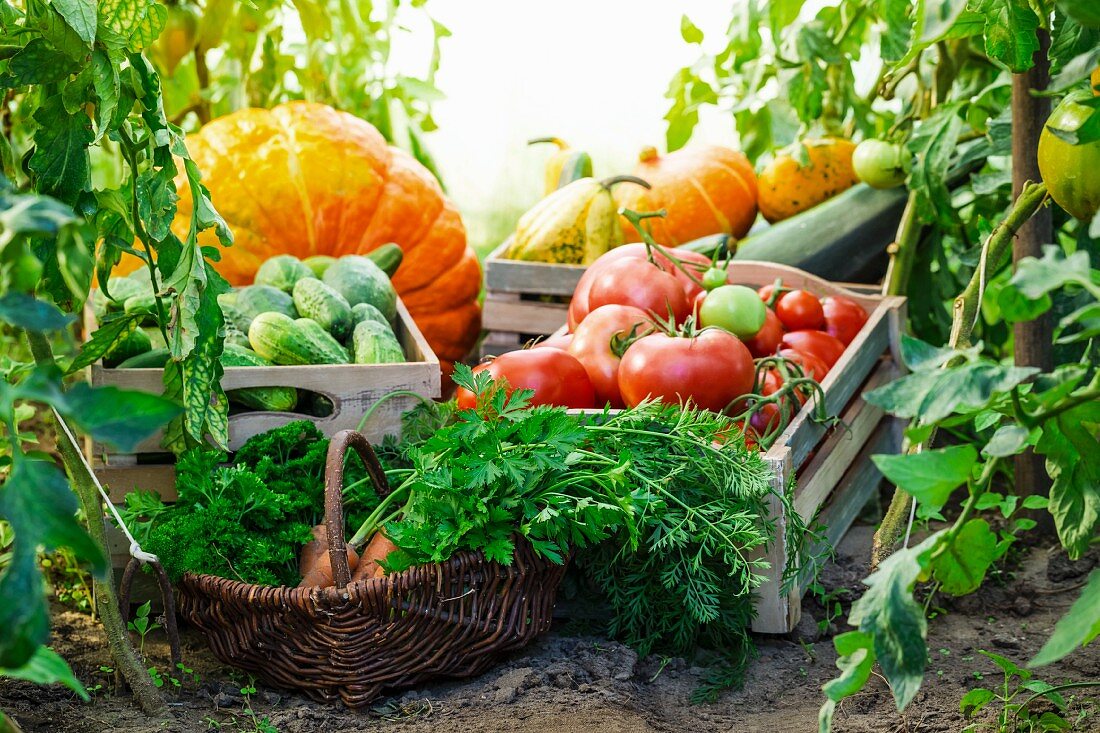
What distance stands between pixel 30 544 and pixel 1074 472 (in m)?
1.15

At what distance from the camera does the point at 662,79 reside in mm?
5246

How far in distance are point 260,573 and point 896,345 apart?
165 centimetres

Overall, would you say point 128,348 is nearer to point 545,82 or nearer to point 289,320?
point 289,320

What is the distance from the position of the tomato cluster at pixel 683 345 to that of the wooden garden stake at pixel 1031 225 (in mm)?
410

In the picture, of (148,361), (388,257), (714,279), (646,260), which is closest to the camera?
(148,361)

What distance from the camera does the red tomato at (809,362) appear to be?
7.59ft

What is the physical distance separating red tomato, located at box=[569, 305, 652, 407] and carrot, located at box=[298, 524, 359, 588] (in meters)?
0.61

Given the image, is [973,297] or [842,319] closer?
[973,297]

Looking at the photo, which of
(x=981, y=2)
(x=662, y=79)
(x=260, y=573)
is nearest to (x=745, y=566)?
(x=260, y=573)

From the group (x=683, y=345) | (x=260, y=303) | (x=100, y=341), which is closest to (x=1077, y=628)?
(x=683, y=345)

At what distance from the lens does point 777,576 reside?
1946 mm

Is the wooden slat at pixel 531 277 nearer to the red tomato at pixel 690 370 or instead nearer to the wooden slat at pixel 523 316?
the wooden slat at pixel 523 316

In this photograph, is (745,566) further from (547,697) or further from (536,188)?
(536,188)

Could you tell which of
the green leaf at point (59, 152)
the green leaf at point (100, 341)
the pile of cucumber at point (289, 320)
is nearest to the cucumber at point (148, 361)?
the pile of cucumber at point (289, 320)
